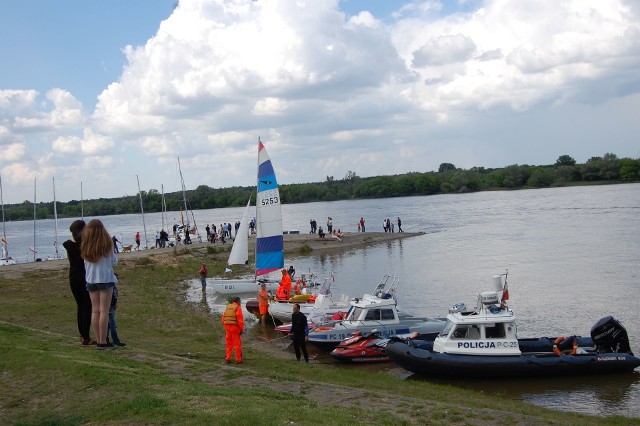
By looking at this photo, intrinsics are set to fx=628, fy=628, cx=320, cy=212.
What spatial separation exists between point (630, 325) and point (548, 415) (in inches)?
476

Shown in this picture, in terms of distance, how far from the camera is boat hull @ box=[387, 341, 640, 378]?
55.4 ft

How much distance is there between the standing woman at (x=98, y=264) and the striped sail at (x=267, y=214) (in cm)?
1843

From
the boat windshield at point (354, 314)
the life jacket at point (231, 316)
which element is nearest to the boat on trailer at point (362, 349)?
the boat windshield at point (354, 314)

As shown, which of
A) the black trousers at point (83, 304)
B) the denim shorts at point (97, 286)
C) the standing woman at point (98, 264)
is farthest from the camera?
the black trousers at point (83, 304)

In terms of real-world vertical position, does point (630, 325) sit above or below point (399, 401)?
below

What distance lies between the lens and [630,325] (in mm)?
22656

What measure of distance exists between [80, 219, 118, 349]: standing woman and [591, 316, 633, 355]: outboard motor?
13739mm

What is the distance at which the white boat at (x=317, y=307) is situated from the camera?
76.0 feet

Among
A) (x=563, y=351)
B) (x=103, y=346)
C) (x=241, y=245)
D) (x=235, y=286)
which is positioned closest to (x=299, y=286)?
(x=235, y=286)

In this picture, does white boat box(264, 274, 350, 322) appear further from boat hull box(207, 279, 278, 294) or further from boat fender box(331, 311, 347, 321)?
boat hull box(207, 279, 278, 294)

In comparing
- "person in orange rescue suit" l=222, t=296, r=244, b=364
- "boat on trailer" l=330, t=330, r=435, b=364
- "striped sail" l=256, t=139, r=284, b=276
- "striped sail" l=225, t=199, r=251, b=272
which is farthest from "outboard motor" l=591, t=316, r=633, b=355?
"striped sail" l=225, t=199, r=251, b=272

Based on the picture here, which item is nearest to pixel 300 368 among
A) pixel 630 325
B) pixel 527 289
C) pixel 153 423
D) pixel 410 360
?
pixel 410 360

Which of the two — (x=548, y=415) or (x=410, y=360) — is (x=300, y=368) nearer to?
(x=410, y=360)

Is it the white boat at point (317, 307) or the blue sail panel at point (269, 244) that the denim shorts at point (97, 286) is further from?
the blue sail panel at point (269, 244)
